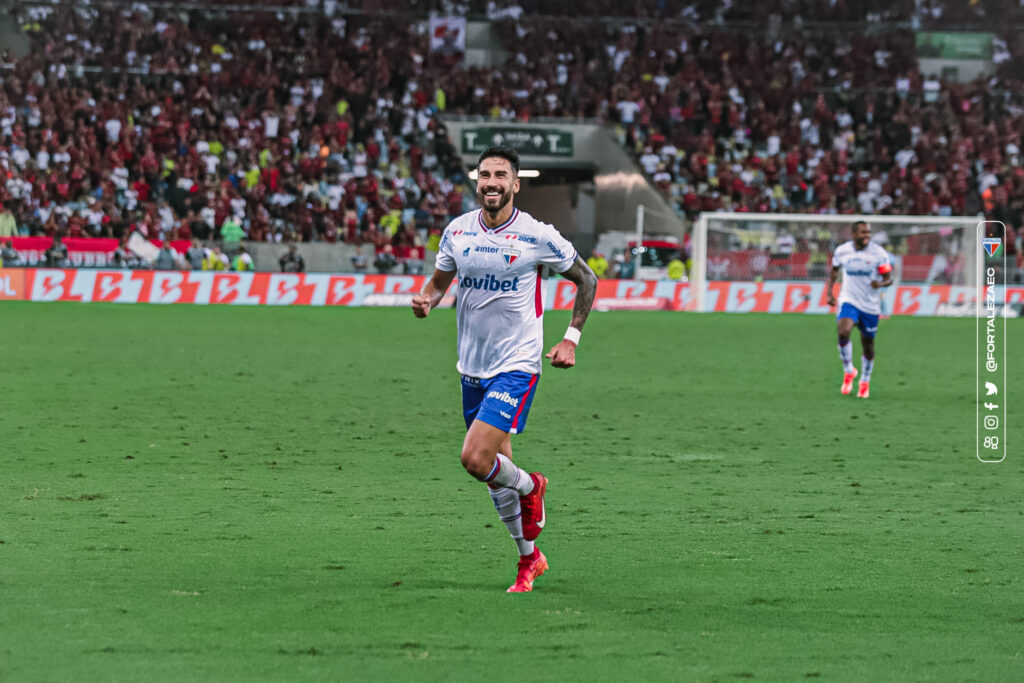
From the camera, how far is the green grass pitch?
5.27 metres

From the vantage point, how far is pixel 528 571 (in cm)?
643

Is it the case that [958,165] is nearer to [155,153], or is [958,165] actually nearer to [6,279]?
[155,153]

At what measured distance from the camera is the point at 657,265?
37594 millimetres

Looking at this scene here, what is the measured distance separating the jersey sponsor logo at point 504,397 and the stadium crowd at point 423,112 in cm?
2876

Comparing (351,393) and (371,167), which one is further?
(371,167)

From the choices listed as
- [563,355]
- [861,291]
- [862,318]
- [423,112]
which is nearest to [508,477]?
[563,355]

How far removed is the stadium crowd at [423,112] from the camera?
3772 cm

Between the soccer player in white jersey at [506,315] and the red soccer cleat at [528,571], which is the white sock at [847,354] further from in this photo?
the red soccer cleat at [528,571]

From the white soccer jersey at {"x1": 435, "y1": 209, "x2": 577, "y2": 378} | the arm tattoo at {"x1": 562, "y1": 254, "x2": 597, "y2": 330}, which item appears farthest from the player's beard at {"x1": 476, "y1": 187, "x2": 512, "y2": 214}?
the arm tattoo at {"x1": 562, "y1": 254, "x2": 597, "y2": 330}

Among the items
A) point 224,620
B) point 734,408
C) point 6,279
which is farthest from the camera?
point 6,279

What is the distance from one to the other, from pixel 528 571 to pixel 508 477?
0.47 meters

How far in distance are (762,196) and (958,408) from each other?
2786 cm

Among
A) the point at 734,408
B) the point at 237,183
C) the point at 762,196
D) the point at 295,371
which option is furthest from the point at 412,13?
the point at 734,408

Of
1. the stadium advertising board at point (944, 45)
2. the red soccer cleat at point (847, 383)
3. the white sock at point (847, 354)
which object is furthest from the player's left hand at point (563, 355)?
the stadium advertising board at point (944, 45)
